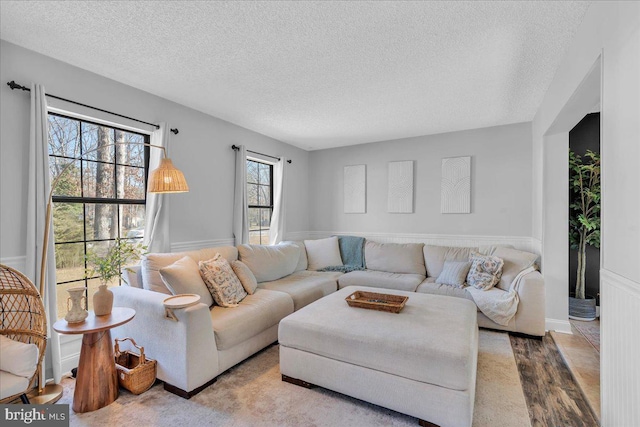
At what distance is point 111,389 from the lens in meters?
2.05

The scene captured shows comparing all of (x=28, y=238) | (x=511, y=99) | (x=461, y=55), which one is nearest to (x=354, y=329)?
(x=461, y=55)

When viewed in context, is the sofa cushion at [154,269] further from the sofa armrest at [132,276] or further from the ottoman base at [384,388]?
the ottoman base at [384,388]

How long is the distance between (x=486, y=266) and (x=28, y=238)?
4.20 m

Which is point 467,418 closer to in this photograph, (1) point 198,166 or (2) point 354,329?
(2) point 354,329

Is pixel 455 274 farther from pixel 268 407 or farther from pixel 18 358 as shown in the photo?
pixel 18 358

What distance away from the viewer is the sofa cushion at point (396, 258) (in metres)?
4.21

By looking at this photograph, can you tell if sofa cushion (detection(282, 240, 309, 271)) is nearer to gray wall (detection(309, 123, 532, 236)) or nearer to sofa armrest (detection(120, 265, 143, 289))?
gray wall (detection(309, 123, 532, 236))

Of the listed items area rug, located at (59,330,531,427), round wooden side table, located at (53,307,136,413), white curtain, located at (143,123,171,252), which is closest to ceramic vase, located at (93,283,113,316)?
round wooden side table, located at (53,307,136,413)

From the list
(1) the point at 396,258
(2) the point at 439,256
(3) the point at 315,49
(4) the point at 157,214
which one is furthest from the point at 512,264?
(4) the point at 157,214

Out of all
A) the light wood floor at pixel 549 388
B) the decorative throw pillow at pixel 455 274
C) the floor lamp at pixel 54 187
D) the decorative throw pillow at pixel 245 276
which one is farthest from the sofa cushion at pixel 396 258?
the floor lamp at pixel 54 187

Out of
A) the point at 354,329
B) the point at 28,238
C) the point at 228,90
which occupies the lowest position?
the point at 354,329

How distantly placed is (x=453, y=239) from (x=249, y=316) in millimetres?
3206

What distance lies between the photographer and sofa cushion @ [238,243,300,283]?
3504mm

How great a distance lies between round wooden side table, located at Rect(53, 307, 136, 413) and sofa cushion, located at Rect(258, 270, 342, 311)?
1.51 meters
